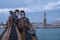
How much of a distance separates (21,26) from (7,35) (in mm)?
526

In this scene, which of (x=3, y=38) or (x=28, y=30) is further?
(x=28, y=30)

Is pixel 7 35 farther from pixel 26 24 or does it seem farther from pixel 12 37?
pixel 26 24

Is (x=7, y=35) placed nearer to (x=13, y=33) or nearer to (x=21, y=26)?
(x=13, y=33)

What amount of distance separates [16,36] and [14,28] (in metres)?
0.25

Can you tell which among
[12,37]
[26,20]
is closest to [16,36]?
[12,37]

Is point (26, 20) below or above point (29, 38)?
above

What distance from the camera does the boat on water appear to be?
5434 mm

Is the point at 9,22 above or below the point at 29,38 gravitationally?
above

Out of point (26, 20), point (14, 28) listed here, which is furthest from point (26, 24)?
point (14, 28)

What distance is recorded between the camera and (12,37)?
5395 mm

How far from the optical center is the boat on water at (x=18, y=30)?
5434mm

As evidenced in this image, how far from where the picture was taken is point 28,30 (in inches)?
230

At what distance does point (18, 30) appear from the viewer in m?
5.66

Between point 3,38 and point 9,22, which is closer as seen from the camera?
point 3,38
